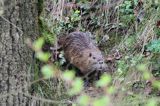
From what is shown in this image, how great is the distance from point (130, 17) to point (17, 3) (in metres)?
3.04

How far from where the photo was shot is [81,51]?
5.72 meters

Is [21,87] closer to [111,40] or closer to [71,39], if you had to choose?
[71,39]

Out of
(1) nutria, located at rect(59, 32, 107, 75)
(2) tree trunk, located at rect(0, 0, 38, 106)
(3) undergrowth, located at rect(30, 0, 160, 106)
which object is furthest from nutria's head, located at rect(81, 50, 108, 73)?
(2) tree trunk, located at rect(0, 0, 38, 106)

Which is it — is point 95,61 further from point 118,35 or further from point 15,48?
point 15,48

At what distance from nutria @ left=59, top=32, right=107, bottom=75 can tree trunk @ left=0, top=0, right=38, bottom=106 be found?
220 centimetres

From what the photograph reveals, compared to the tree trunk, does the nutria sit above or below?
below

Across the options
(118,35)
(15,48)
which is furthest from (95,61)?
(15,48)

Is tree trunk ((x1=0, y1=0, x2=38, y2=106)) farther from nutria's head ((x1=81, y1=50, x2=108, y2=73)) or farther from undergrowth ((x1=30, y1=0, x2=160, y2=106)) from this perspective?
nutria's head ((x1=81, y1=50, x2=108, y2=73))

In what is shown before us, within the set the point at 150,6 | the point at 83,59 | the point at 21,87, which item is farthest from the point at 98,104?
the point at 150,6

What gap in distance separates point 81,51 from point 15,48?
241 centimetres

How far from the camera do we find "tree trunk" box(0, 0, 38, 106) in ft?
10.8

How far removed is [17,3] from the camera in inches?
130

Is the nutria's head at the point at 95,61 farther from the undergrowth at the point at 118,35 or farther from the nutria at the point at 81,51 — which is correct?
the undergrowth at the point at 118,35

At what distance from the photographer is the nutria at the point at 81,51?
5.65 m
